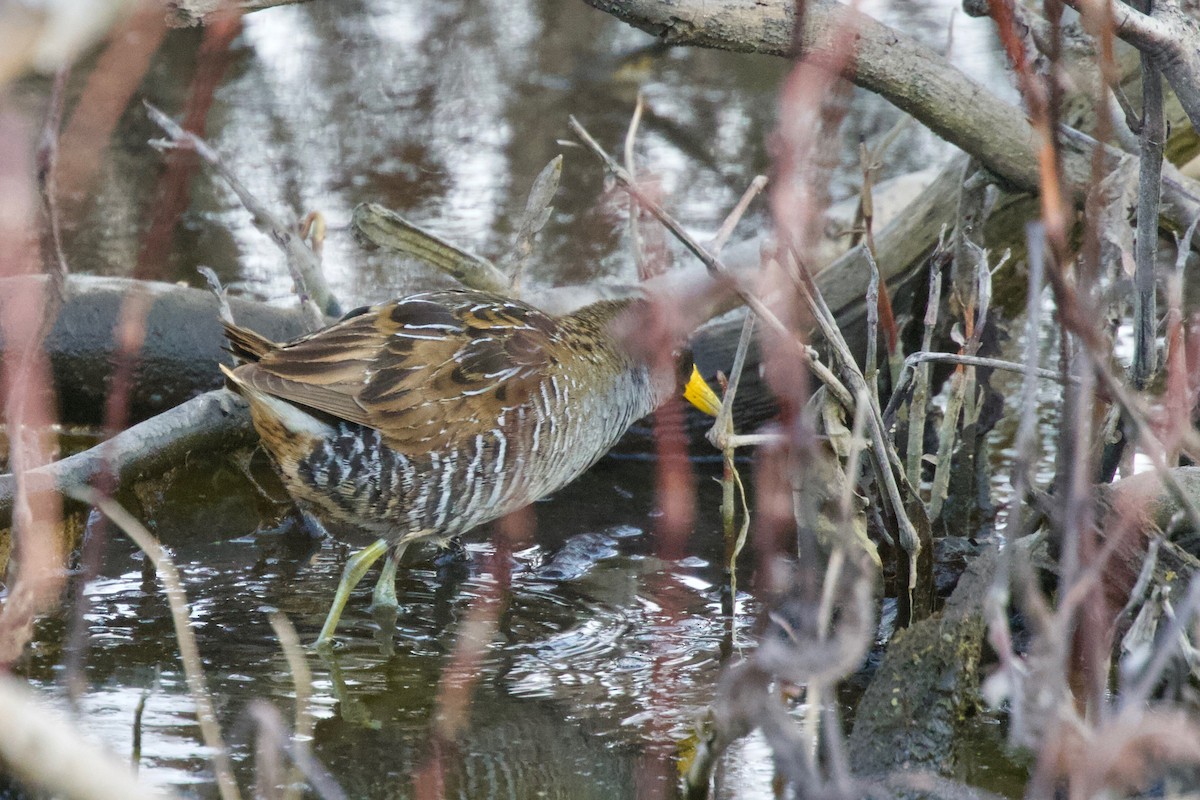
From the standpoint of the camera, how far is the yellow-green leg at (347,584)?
3.60 meters

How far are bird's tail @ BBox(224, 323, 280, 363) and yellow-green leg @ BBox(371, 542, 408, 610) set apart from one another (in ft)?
2.30

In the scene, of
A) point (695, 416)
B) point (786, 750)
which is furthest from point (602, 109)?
point (786, 750)

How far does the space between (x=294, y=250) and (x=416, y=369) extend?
1.14 meters

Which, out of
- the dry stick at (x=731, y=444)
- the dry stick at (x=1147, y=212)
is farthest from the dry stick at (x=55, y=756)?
the dry stick at (x=731, y=444)

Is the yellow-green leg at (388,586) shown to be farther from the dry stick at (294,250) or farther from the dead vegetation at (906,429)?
the dry stick at (294,250)

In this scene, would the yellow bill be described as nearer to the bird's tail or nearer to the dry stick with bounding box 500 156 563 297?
the dry stick with bounding box 500 156 563 297

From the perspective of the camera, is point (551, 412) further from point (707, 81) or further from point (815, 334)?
point (707, 81)

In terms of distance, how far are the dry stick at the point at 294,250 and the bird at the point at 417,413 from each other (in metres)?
0.64

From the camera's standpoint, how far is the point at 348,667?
346 centimetres

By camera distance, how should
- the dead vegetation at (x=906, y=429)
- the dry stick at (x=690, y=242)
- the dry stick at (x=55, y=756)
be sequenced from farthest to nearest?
the dry stick at (x=690, y=242) → the dead vegetation at (x=906, y=429) → the dry stick at (x=55, y=756)

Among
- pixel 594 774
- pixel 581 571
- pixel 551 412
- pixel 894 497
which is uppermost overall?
pixel 551 412

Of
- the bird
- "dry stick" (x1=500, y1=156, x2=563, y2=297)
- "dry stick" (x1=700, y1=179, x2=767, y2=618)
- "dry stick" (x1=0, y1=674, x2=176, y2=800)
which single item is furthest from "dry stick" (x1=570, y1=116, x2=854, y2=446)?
"dry stick" (x1=0, y1=674, x2=176, y2=800)

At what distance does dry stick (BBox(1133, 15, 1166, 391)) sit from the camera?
266 cm

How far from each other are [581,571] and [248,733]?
4.40ft
